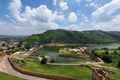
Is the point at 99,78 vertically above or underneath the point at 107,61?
above

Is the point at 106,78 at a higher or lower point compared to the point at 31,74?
higher

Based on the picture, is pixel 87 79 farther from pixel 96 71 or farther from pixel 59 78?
pixel 96 71

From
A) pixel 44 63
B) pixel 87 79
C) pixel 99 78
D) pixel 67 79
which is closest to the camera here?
pixel 99 78

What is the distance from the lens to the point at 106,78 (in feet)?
48.0

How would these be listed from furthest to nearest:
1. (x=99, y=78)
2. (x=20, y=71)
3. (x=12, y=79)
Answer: (x=20, y=71) → (x=12, y=79) → (x=99, y=78)

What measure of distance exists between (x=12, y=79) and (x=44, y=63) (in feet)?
88.1

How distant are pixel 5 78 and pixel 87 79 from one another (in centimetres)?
1178

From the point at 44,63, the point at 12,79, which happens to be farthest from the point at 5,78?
the point at 44,63

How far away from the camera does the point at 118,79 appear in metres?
35.0

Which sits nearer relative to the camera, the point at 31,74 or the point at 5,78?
the point at 5,78

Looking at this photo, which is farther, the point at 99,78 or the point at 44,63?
the point at 44,63

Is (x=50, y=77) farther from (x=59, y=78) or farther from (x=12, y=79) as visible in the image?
(x=12, y=79)

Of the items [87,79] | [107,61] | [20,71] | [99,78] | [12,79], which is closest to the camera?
[99,78]

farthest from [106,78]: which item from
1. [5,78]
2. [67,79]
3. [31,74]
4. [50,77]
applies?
[31,74]
